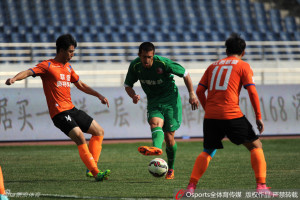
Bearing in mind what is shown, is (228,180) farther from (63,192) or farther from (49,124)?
(49,124)

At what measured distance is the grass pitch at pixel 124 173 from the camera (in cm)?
690

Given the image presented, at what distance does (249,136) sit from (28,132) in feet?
33.4

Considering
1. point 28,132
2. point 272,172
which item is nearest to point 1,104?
point 28,132

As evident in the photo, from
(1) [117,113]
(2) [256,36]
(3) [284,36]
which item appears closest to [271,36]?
(3) [284,36]

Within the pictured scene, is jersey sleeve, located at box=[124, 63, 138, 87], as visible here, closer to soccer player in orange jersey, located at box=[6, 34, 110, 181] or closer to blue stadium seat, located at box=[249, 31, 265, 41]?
soccer player in orange jersey, located at box=[6, 34, 110, 181]

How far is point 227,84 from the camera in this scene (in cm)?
627

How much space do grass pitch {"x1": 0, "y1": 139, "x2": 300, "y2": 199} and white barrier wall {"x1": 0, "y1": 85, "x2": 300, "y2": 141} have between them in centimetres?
106

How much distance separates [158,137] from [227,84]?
1.79 meters

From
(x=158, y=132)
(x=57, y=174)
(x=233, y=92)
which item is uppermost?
(x=233, y=92)

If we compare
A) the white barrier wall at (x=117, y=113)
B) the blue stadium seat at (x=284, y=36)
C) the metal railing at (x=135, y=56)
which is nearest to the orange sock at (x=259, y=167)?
the white barrier wall at (x=117, y=113)

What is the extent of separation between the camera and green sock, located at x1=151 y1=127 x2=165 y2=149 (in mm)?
7605

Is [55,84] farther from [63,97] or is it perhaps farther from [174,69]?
[174,69]

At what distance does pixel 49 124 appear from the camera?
15.5 m

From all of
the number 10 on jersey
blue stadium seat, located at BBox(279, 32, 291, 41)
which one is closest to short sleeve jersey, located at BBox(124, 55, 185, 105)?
the number 10 on jersey
